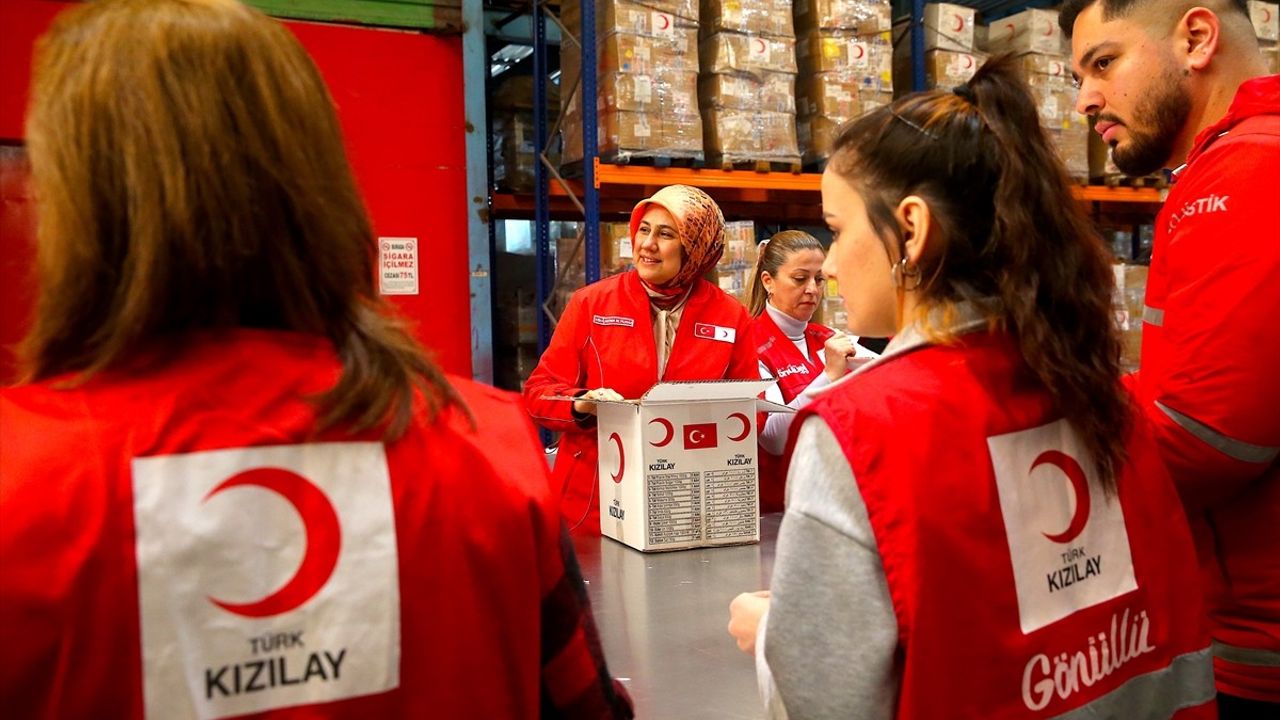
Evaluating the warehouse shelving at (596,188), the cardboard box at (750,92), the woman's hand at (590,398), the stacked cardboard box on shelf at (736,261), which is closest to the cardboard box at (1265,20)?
the warehouse shelving at (596,188)

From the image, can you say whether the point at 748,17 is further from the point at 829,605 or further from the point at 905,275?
the point at 829,605

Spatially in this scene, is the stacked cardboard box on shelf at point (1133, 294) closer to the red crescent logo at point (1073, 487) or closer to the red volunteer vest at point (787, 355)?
the red volunteer vest at point (787, 355)

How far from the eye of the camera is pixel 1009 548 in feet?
3.05

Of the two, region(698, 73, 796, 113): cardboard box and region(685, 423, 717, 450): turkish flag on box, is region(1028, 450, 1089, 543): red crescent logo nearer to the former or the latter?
region(685, 423, 717, 450): turkish flag on box

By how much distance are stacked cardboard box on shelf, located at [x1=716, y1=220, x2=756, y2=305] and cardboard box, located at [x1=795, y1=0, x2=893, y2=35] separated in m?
1.09

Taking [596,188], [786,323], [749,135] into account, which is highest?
[749,135]

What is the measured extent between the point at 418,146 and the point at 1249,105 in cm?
397

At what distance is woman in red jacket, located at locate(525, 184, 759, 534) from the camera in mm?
2900

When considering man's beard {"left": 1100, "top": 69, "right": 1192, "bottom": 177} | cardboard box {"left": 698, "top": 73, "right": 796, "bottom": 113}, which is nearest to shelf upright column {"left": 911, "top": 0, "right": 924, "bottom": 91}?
cardboard box {"left": 698, "top": 73, "right": 796, "bottom": 113}

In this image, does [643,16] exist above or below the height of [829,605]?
above

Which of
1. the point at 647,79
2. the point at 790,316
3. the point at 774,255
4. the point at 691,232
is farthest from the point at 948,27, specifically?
the point at 691,232

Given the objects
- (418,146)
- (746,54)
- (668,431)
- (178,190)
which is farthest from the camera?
(418,146)

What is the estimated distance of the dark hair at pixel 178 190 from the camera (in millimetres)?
705

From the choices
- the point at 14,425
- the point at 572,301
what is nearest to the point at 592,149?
the point at 572,301
